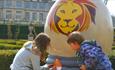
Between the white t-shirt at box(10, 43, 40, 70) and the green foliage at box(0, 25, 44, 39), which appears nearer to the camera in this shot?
the white t-shirt at box(10, 43, 40, 70)

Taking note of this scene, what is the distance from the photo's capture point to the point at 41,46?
7023 mm

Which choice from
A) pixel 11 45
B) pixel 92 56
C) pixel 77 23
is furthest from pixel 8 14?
pixel 92 56

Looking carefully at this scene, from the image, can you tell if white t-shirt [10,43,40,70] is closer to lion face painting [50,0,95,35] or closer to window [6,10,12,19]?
lion face painting [50,0,95,35]

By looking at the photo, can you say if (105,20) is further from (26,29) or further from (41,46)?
(26,29)

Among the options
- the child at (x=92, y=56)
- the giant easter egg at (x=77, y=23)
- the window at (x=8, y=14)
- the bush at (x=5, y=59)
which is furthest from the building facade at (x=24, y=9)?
the child at (x=92, y=56)

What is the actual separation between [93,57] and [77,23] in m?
3.37

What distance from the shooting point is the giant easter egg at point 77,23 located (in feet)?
32.0

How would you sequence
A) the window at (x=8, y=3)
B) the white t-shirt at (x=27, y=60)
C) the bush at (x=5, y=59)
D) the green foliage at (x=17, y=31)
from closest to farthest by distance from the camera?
the white t-shirt at (x=27, y=60) → the bush at (x=5, y=59) → the green foliage at (x=17, y=31) → the window at (x=8, y=3)

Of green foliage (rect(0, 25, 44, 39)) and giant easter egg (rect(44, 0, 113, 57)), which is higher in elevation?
giant easter egg (rect(44, 0, 113, 57))

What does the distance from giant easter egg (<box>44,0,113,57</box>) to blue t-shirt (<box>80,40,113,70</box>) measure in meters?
3.14

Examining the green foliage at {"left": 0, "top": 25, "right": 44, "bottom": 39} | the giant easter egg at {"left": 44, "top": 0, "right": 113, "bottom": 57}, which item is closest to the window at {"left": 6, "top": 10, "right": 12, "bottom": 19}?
the green foliage at {"left": 0, "top": 25, "right": 44, "bottom": 39}

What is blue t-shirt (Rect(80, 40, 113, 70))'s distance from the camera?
641 cm

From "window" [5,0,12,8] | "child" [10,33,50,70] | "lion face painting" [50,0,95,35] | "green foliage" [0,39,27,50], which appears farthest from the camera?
"window" [5,0,12,8]

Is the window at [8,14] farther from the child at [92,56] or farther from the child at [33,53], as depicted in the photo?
the child at [92,56]
